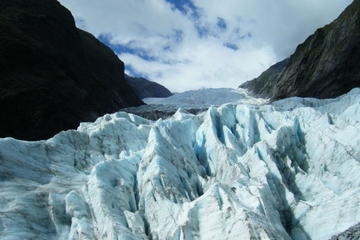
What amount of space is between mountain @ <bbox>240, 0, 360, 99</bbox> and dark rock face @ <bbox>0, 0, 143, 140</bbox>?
35.5 metres

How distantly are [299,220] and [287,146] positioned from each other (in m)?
5.78

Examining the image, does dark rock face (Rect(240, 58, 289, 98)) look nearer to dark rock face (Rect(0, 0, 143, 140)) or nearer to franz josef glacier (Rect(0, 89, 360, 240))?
dark rock face (Rect(0, 0, 143, 140))

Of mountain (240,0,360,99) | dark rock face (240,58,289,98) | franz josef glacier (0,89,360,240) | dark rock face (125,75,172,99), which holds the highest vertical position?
dark rock face (125,75,172,99)

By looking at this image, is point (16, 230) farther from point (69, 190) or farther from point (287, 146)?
point (287, 146)

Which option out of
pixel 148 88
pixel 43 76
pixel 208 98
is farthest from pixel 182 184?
pixel 148 88

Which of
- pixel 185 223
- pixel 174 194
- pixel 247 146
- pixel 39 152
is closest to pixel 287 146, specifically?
pixel 247 146

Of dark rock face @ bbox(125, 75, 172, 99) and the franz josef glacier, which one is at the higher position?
dark rock face @ bbox(125, 75, 172, 99)

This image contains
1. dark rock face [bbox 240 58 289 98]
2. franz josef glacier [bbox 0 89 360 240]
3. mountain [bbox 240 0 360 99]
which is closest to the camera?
franz josef glacier [bbox 0 89 360 240]

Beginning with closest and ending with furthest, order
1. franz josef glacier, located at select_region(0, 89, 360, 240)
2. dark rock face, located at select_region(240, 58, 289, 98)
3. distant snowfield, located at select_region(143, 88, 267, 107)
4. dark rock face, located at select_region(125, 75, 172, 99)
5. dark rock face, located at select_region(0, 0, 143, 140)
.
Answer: franz josef glacier, located at select_region(0, 89, 360, 240) → dark rock face, located at select_region(0, 0, 143, 140) → distant snowfield, located at select_region(143, 88, 267, 107) → dark rock face, located at select_region(240, 58, 289, 98) → dark rock face, located at select_region(125, 75, 172, 99)

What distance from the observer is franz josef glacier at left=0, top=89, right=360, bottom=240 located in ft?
39.8

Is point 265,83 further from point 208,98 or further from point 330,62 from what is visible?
point 330,62

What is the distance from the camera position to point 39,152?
16.0 m

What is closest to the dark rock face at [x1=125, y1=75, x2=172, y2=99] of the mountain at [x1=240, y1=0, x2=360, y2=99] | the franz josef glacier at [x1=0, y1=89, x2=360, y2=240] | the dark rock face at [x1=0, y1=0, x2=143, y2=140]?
the dark rock face at [x1=0, y1=0, x2=143, y2=140]

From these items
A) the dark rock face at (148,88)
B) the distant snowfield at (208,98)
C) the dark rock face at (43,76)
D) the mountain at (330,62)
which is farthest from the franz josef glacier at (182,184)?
the dark rock face at (148,88)
